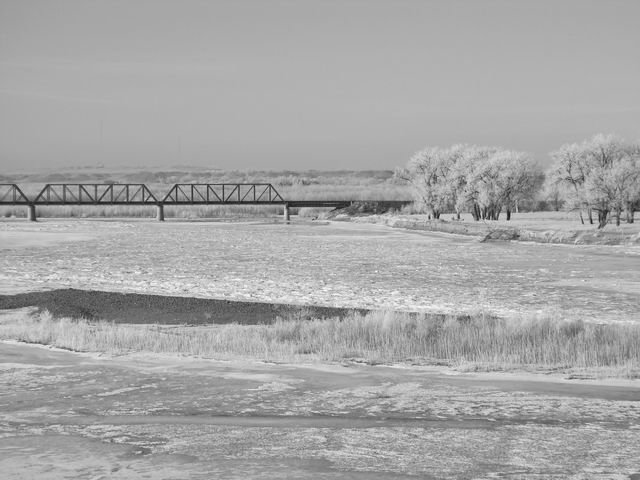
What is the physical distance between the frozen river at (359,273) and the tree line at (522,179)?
1206cm

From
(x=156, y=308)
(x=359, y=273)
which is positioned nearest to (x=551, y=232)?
(x=359, y=273)

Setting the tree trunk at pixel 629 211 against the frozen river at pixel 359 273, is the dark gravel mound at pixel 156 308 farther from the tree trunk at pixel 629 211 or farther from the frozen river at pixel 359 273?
the tree trunk at pixel 629 211

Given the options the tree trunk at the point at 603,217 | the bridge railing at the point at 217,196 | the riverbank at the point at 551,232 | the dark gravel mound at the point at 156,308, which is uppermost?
the bridge railing at the point at 217,196

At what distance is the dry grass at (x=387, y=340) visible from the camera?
1620 centimetres

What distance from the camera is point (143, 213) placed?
11550 cm

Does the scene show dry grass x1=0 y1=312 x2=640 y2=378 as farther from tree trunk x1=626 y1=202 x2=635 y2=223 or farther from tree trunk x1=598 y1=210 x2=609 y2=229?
tree trunk x1=626 y1=202 x2=635 y2=223

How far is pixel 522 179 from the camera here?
272 feet

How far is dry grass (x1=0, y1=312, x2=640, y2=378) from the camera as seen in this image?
16203 millimetres

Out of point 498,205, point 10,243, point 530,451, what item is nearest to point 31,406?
point 530,451

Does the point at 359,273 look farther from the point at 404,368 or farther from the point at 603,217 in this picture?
the point at 603,217

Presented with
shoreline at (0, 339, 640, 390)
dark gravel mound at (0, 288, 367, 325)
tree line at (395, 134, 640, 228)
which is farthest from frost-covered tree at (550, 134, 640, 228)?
shoreline at (0, 339, 640, 390)

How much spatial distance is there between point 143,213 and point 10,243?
64738 mm

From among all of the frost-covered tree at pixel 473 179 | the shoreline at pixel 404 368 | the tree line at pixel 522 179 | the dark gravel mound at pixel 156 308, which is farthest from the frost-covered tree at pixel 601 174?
the shoreline at pixel 404 368

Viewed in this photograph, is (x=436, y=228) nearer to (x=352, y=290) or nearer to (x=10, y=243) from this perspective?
(x=10, y=243)
